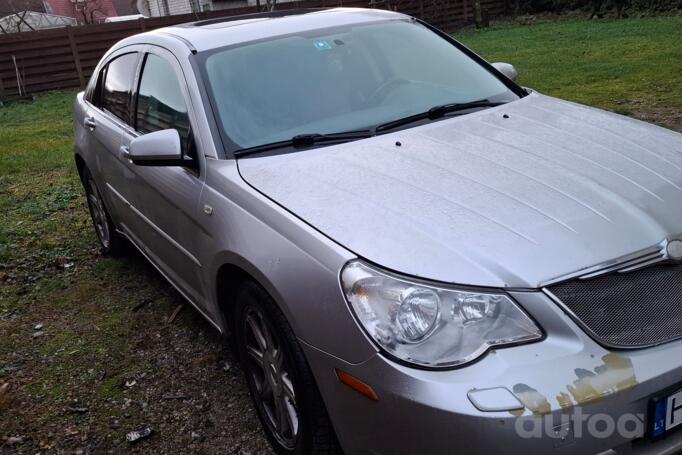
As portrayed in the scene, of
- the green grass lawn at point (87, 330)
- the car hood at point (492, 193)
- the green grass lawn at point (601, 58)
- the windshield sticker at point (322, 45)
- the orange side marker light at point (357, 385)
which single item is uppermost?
the windshield sticker at point (322, 45)

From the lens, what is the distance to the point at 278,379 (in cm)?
261

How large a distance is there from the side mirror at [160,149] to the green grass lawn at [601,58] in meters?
6.30

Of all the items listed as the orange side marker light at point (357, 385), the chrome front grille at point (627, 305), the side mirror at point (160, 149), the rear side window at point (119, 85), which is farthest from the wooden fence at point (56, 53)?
the chrome front grille at point (627, 305)

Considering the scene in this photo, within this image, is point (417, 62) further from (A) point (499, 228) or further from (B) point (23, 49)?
(B) point (23, 49)

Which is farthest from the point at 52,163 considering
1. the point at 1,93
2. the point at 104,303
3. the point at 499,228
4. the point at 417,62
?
the point at 1,93

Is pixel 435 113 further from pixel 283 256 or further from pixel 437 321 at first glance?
pixel 437 321

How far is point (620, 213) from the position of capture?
2189 millimetres

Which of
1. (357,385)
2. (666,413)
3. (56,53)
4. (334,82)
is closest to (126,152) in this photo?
(334,82)

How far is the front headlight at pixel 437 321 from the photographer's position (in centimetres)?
191

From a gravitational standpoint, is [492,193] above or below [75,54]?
above

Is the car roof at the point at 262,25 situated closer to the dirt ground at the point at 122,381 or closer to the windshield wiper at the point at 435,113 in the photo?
the windshield wiper at the point at 435,113

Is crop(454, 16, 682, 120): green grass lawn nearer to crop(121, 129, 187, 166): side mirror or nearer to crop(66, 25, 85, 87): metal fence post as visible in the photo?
crop(121, 129, 187, 166): side mirror

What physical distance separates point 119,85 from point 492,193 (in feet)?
9.62

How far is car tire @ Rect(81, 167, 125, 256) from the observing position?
509 centimetres
